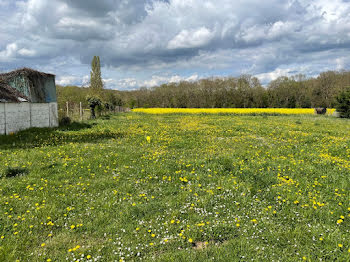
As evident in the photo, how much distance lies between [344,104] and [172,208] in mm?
35536

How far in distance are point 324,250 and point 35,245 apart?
4.66 metres

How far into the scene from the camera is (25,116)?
15398 mm

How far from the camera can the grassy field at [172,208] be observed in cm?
353

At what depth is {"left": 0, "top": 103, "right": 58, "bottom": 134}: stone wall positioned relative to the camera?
13.5m

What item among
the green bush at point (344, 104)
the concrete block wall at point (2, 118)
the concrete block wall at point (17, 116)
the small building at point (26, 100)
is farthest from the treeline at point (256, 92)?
the concrete block wall at point (2, 118)

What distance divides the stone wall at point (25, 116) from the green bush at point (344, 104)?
3528cm

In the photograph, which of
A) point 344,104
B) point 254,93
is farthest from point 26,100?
point 254,93

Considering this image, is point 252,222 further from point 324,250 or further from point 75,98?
point 75,98

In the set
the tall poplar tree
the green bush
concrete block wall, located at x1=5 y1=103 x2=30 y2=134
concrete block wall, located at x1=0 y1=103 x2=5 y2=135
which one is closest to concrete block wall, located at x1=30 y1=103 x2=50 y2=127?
concrete block wall, located at x1=5 y1=103 x2=30 y2=134

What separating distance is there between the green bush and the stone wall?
3528 centimetres

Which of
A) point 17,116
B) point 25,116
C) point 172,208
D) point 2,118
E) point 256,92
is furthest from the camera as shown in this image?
point 256,92

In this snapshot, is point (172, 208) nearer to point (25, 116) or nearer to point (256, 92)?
point (25, 116)

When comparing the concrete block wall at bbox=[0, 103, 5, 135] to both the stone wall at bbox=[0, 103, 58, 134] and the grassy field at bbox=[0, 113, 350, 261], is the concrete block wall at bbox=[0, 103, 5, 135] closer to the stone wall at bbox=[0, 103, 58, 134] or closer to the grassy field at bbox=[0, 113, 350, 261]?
the stone wall at bbox=[0, 103, 58, 134]

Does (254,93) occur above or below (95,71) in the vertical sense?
below
